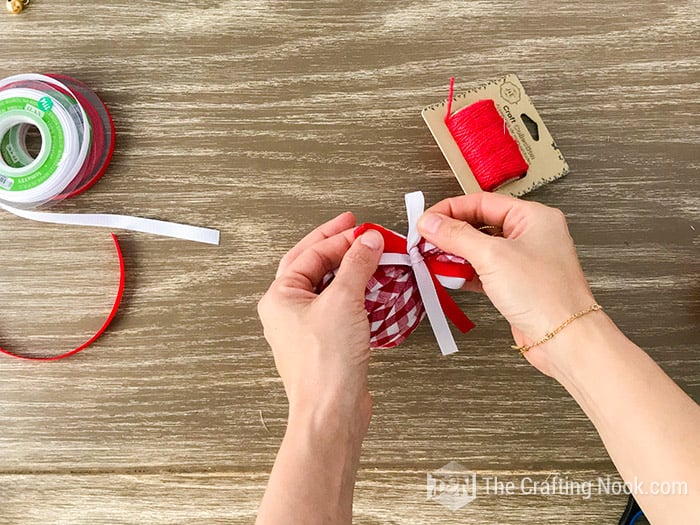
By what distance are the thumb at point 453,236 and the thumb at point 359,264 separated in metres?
0.06

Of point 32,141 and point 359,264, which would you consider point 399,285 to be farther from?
point 32,141

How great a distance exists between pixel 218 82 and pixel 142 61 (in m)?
0.12

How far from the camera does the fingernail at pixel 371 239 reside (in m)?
0.62

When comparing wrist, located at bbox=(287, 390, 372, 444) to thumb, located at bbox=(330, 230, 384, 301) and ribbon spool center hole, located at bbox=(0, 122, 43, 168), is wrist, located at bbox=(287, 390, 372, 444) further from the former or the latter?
ribbon spool center hole, located at bbox=(0, 122, 43, 168)

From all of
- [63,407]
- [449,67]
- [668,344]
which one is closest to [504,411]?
[668,344]

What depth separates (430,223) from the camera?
2.08 ft

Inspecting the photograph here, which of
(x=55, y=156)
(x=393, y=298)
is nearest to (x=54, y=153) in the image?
(x=55, y=156)

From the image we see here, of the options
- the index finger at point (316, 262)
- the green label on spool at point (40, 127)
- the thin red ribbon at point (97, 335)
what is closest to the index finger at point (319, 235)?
the index finger at point (316, 262)

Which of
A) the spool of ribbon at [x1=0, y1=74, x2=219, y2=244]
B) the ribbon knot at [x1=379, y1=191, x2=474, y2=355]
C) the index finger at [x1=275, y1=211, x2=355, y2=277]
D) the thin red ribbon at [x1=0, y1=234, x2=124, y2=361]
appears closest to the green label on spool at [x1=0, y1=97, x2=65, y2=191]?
the spool of ribbon at [x1=0, y1=74, x2=219, y2=244]

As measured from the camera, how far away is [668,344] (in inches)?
28.9

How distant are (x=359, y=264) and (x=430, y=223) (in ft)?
0.33

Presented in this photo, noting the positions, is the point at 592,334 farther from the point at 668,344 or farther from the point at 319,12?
the point at 319,12

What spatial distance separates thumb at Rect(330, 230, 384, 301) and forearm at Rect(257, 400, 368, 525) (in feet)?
0.45

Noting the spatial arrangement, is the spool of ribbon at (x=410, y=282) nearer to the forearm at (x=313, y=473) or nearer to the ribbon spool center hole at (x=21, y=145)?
the forearm at (x=313, y=473)
